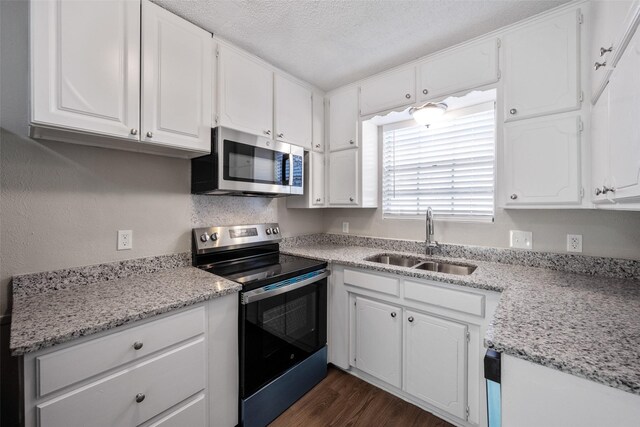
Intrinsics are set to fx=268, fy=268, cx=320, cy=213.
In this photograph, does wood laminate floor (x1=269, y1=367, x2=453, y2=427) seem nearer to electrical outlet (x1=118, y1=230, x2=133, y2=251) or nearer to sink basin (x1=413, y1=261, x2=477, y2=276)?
sink basin (x1=413, y1=261, x2=477, y2=276)

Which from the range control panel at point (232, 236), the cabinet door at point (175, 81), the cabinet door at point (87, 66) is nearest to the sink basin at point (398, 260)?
the range control panel at point (232, 236)

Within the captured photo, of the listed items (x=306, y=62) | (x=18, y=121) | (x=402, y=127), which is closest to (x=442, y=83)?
(x=402, y=127)

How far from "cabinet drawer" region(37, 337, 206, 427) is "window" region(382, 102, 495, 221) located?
192 cm

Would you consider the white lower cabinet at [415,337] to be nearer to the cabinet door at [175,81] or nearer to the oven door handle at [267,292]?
the oven door handle at [267,292]

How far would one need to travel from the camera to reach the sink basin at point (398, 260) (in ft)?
7.20

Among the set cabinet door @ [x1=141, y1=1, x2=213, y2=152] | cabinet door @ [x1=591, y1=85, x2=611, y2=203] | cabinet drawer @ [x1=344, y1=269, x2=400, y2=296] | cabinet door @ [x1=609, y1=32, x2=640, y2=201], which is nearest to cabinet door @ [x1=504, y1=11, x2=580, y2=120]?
cabinet door @ [x1=591, y1=85, x2=611, y2=203]

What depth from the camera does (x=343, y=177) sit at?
8.23 feet

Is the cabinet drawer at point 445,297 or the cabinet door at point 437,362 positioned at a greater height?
the cabinet drawer at point 445,297

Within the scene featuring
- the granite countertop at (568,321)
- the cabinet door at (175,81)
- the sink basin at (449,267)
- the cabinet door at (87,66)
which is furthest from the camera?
the sink basin at (449,267)

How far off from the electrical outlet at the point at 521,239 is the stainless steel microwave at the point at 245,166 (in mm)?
1596

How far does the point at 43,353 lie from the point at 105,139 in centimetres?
98

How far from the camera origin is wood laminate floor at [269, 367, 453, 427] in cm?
165

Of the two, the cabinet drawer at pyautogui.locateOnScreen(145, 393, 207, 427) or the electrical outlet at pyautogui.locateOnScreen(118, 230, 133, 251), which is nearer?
the cabinet drawer at pyautogui.locateOnScreen(145, 393, 207, 427)

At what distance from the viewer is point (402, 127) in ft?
8.05
